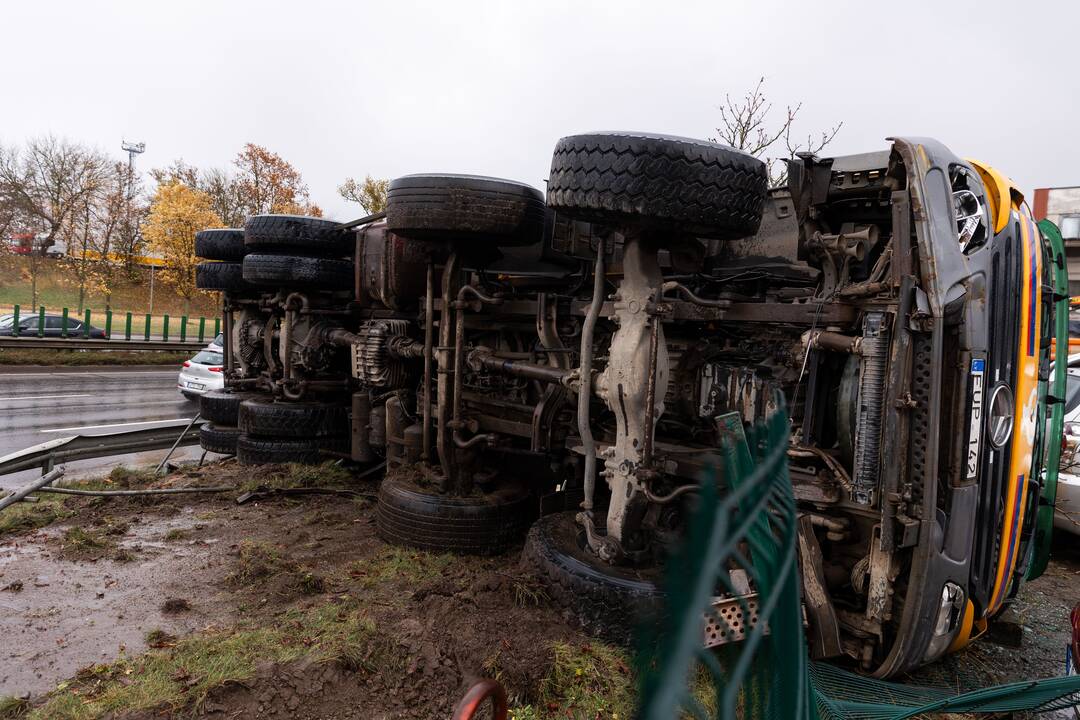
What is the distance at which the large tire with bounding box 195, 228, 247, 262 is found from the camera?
7.41 meters

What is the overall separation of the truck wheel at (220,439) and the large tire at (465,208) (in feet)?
12.3

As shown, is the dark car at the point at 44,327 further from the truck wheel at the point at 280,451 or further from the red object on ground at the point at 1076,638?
the red object on ground at the point at 1076,638

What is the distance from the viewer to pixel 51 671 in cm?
284

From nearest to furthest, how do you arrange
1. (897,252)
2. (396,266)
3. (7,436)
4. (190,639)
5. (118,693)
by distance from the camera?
(118,693), (897,252), (190,639), (396,266), (7,436)

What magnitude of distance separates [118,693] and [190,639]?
1.52ft

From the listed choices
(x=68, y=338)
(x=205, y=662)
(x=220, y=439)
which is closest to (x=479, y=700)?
(x=205, y=662)

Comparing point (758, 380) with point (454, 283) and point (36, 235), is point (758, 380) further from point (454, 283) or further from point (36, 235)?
point (36, 235)

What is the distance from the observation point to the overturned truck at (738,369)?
2828 mm

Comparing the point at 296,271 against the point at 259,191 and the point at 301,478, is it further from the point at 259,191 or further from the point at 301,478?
the point at 259,191

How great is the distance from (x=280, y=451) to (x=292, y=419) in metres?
0.28

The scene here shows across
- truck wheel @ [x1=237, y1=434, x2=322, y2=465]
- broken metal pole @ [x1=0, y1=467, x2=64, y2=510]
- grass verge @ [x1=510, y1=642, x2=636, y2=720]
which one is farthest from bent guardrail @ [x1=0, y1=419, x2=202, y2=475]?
grass verge @ [x1=510, y1=642, x2=636, y2=720]

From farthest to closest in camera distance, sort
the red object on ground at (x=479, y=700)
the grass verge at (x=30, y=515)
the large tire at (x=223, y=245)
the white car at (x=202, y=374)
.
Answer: the white car at (x=202, y=374)
the large tire at (x=223, y=245)
the grass verge at (x=30, y=515)
the red object on ground at (x=479, y=700)

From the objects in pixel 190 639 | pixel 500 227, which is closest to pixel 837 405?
pixel 500 227

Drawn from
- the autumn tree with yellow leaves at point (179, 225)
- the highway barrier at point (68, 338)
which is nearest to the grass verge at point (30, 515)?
the highway barrier at point (68, 338)
